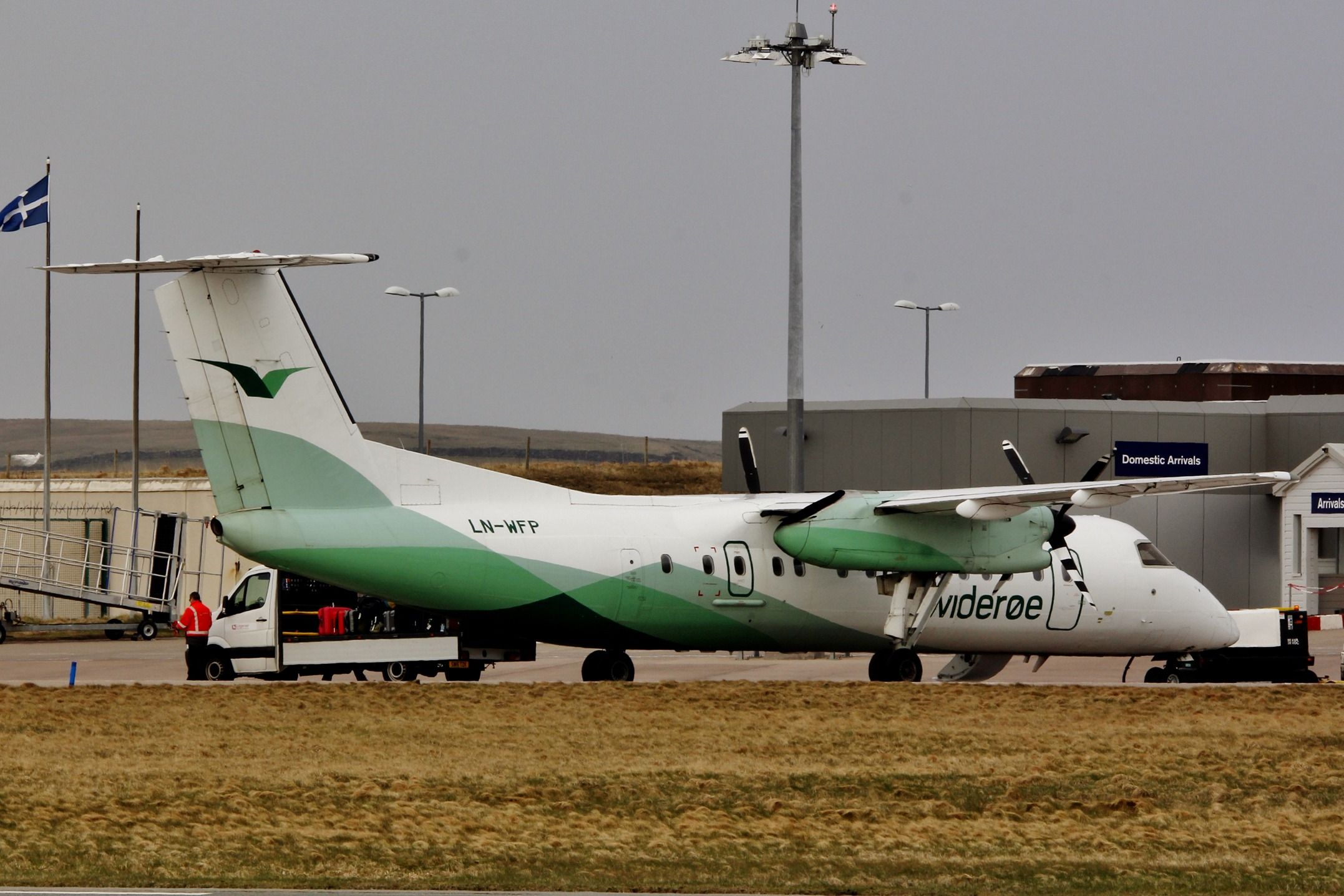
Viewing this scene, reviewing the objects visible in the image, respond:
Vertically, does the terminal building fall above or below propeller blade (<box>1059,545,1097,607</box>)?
above

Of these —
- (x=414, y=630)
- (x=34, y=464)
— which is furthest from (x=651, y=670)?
(x=34, y=464)

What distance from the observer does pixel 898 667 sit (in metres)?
27.2

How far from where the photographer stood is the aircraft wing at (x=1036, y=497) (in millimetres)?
25453

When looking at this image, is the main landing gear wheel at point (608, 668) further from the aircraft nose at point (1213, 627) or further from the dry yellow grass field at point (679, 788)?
the aircraft nose at point (1213, 627)

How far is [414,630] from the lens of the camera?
2556 centimetres

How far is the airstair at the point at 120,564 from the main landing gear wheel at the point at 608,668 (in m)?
13.1

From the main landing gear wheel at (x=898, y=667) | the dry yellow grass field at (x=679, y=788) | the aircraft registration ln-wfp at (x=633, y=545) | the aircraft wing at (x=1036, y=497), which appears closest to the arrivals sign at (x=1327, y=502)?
the aircraft registration ln-wfp at (x=633, y=545)

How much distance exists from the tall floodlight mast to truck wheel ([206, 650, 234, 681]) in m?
12.9

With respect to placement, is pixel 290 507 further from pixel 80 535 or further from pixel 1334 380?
pixel 1334 380

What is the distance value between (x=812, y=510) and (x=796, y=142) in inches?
446

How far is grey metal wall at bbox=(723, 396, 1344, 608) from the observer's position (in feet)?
157

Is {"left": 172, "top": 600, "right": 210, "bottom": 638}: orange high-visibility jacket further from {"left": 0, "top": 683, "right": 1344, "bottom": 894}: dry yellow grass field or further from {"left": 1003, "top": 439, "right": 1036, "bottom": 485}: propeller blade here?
{"left": 1003, "top": 439, "right": 1036, "bottom": 485}: propeller blade

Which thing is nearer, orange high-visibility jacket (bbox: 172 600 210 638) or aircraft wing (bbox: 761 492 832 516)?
aircraft wing (bbox: 761 492 832 516)

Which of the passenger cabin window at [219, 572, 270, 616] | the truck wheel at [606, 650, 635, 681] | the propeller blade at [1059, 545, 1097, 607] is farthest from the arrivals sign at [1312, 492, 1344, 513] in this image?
the passenger cabin window at [219, 572, 270, 616]
